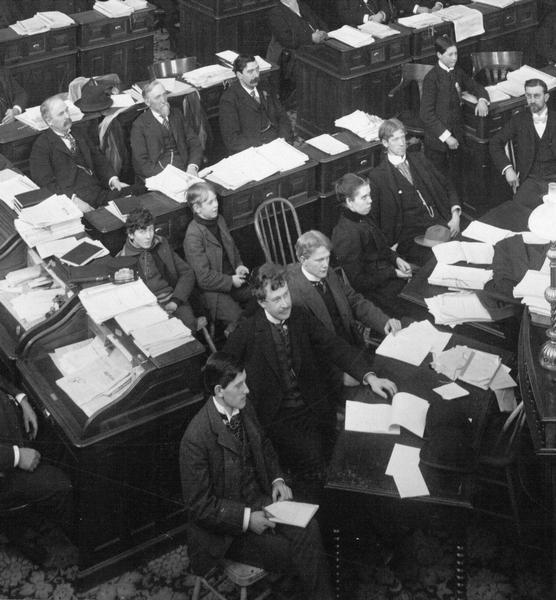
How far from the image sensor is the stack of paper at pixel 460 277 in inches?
210

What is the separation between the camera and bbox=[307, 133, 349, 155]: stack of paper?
677 cm

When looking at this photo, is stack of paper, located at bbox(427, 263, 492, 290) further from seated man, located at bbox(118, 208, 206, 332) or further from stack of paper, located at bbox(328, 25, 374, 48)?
stack of paper, located at bbox(328, 25, 374, 48)

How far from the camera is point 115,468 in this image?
458cm

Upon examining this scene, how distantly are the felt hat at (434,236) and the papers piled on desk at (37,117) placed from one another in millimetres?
2594

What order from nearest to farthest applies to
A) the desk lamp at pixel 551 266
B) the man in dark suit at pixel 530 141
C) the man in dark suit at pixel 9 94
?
the desk lamp at pixel 551 266
the man in dark suit at pixel 530 141
the man in dark suit at pixel 9 94

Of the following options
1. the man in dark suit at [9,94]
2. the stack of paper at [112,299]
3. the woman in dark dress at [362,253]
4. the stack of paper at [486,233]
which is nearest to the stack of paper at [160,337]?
the stack of paper at [112,299]

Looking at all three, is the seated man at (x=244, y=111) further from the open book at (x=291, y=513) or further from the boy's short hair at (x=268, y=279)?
the open book at (x=291, y=513)

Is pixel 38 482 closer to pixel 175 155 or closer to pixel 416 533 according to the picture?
pixel 416 533

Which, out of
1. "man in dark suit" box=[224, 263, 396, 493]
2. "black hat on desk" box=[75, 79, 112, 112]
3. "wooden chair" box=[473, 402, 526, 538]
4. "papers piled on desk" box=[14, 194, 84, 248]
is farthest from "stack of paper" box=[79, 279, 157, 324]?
"black hat on desk" box=[75, 79, 112, 112]

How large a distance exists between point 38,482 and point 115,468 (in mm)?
364

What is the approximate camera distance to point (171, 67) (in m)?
7.91

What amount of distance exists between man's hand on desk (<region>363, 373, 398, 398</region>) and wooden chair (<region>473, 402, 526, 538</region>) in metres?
0.47

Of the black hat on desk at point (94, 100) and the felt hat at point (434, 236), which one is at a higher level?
the black hat on desk at point (94, 100)

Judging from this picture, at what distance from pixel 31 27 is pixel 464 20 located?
11.8 feet
